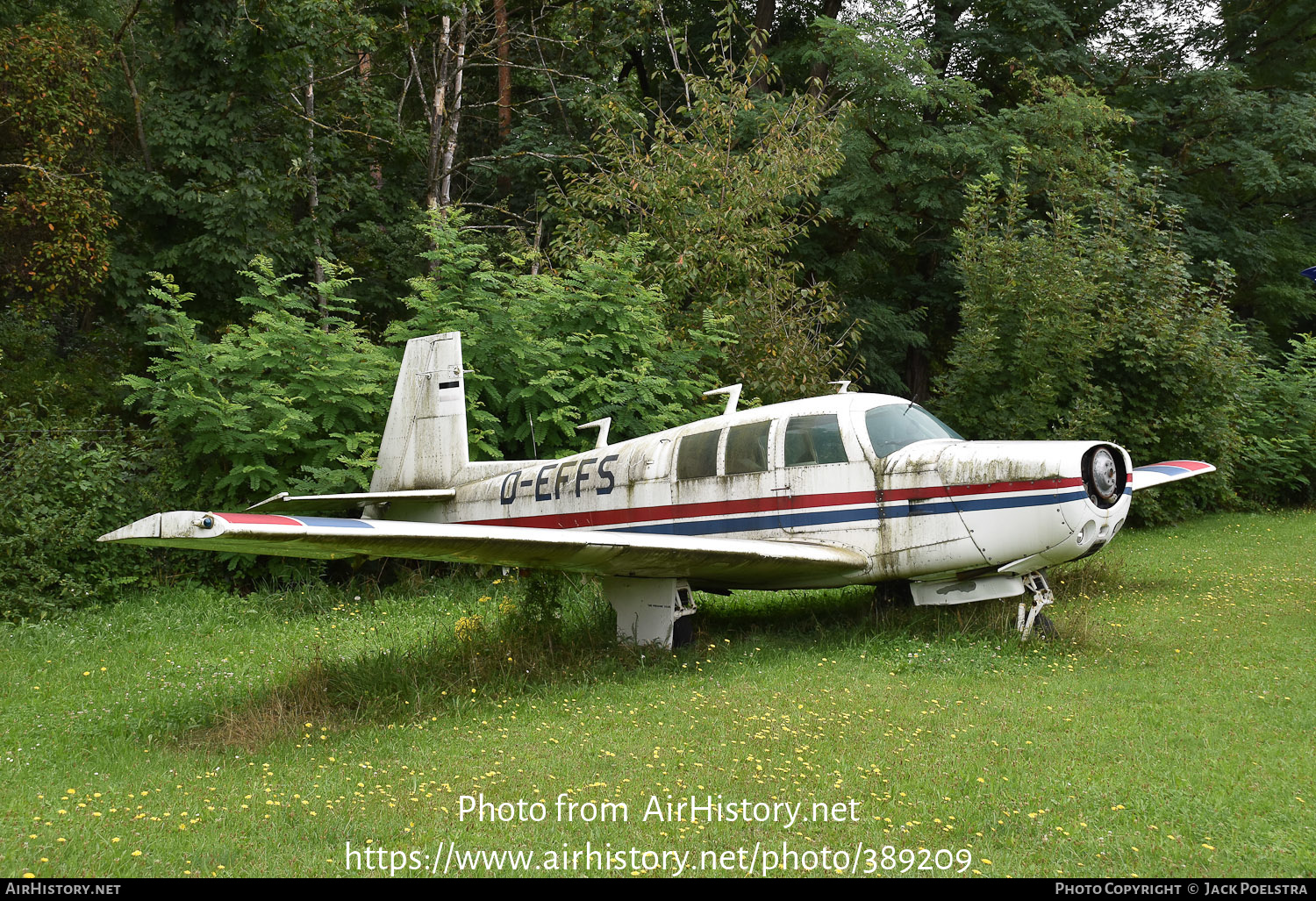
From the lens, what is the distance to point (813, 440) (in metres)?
8.84

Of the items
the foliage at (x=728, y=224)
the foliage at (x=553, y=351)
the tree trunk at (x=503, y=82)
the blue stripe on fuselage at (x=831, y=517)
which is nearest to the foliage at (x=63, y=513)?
the foliage at (x=553, y=351)

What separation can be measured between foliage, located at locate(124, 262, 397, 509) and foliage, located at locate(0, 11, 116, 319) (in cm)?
291

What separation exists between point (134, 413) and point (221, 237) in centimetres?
515

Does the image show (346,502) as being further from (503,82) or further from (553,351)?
(503,82)

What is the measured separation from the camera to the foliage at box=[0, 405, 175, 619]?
10570mm

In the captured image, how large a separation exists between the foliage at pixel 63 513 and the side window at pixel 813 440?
25.3ft

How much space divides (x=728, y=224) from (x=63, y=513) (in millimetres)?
10404

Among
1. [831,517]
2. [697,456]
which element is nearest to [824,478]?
[831,517]

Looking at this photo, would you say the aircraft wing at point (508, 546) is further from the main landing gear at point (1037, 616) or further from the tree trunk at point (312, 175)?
the tree trunk at point (312, 175)

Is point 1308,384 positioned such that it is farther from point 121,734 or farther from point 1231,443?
point 121,734

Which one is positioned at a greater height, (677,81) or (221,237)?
(677,81)

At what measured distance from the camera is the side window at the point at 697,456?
30.7ft

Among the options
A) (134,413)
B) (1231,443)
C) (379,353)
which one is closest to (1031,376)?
(1231,443)

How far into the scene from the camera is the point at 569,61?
22.3 meters
